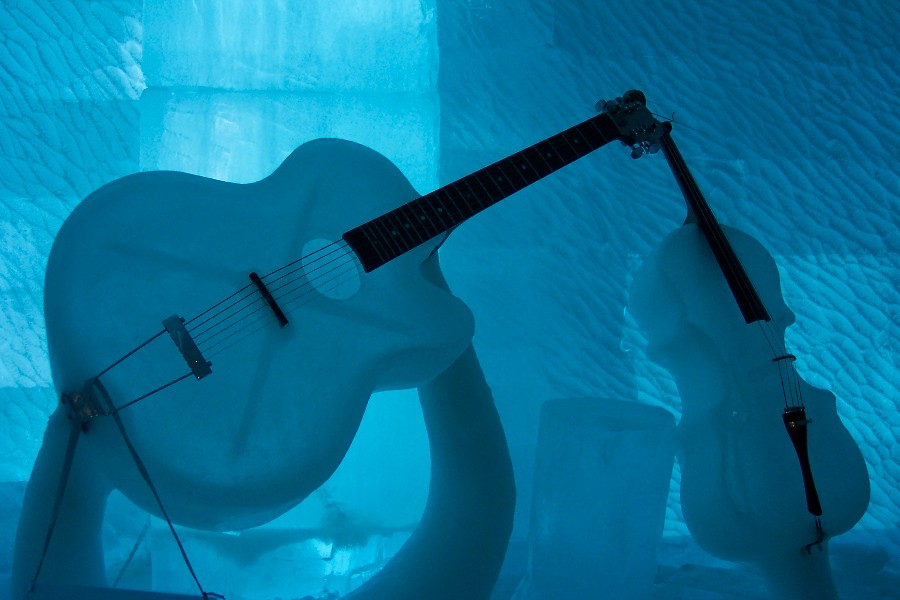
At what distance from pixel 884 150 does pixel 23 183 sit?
1333 millimetres

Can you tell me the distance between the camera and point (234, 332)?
0.59 meters

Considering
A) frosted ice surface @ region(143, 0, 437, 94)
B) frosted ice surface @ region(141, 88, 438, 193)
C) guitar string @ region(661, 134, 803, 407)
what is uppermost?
frosted ice surface @ region(143, 0, 437, 94)

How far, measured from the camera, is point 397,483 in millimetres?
932

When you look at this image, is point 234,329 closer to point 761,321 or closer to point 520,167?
point 520,167

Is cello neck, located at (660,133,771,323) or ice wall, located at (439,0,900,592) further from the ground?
ice wall, located at (439,0,900,592)

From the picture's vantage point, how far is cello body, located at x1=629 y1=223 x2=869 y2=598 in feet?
2.08

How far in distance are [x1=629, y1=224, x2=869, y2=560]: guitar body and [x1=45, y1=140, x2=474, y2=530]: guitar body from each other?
0.84 feet

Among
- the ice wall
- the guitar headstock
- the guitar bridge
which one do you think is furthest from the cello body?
the guitar bridge

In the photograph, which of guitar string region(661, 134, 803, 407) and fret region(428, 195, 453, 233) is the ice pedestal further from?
fret region(428, 195, 453, 233)

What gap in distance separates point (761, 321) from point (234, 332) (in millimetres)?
554

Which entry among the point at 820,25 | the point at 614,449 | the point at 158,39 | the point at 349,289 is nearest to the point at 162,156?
the point at 158,39

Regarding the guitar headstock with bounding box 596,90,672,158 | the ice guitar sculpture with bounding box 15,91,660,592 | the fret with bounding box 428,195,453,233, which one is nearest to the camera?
the ice guitar sculpture with bounding box 15,91,660,592

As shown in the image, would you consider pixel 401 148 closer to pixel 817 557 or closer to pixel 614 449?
pixel 614 449

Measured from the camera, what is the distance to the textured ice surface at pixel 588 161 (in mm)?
959
